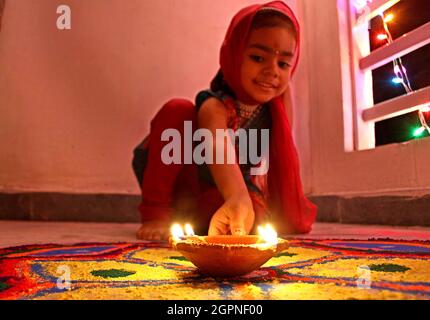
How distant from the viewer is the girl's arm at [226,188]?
89 centimetres

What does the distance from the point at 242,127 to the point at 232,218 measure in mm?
482

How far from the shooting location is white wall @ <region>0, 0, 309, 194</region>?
2.00 m

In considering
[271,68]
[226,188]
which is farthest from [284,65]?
[226,188]

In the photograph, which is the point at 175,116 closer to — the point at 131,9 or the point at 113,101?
the point at 113,101

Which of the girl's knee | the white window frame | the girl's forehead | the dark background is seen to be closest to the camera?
the girl's forehead

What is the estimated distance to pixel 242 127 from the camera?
4.32 feet

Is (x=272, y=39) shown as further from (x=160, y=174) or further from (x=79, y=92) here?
(x=79, y=92)

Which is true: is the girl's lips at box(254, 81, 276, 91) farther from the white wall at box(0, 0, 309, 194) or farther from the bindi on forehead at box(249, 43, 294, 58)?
the white wall at box(0, 0, 309, 194)

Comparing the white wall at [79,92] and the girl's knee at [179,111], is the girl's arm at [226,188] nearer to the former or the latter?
the girl's knee at [179,111]

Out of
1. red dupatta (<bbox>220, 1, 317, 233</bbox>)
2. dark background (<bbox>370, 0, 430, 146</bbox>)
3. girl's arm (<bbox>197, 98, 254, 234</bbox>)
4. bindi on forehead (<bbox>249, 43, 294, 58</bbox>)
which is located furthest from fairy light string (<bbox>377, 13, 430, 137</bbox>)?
girl's arm (<bbox>197, 98, 254, 234</bbox>)

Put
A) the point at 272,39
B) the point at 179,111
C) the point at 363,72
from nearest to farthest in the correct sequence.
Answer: the point at 272,39 < the point at 179,111 < the point at 363,72
